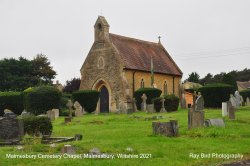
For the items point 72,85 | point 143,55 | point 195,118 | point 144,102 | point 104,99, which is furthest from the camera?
point 72,85

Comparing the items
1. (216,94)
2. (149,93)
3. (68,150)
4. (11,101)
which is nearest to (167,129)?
(68,150)

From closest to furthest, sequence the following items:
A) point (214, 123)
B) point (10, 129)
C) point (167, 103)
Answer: point (10, 129) → point (214, 123) → point (167, 103)

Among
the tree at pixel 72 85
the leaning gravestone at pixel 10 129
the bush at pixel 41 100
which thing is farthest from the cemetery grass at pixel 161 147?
the tree at pixel 72 85

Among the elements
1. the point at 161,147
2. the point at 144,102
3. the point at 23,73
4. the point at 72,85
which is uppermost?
the point at 23,73

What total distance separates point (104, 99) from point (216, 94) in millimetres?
13819

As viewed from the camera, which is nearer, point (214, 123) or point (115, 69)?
point (214, 123)

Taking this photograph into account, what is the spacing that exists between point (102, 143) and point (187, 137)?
367 cm

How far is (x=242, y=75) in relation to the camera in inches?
4222

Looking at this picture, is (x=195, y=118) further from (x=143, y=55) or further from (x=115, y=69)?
(x=143, y=55)

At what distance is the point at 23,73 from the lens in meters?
60.2

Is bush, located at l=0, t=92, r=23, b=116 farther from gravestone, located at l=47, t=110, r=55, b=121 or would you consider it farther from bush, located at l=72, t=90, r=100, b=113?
gravestone, located at l=47, t=110, r=55, b=121

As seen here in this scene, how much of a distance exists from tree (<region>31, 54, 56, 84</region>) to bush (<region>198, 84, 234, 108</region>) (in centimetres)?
3215

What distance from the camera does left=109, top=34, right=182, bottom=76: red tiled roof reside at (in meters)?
43.2

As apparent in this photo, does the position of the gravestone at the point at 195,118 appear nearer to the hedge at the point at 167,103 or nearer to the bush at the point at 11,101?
the hedge at the point at 167,103
